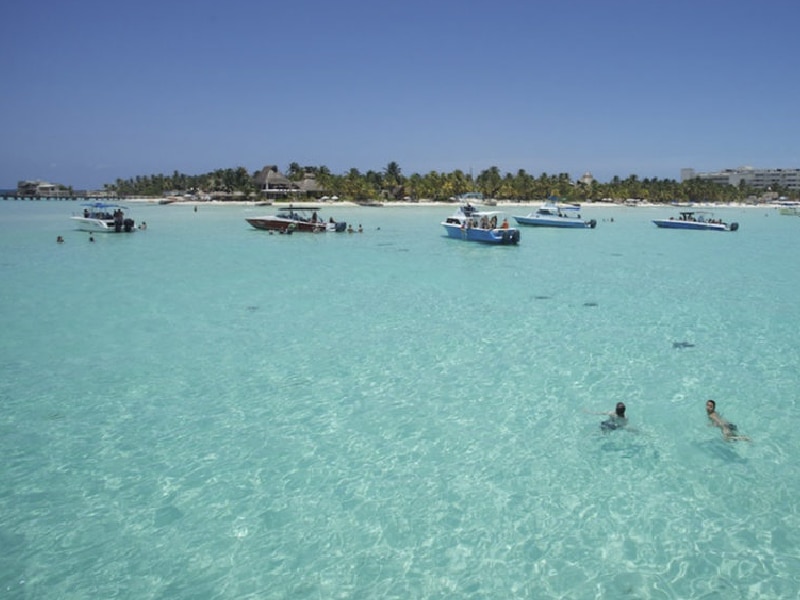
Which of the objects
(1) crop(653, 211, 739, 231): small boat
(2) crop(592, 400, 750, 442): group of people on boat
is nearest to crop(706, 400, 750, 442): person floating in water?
(2) crop(592, 400, 750, 442): group of people on boat

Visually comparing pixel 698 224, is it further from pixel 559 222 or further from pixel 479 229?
pixel 479 229

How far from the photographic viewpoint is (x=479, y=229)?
37.6 meters

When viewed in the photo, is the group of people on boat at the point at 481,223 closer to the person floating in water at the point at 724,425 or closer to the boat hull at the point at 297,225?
the boat hull at the point at 297,225

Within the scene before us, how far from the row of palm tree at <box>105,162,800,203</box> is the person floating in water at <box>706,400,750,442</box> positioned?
101959mm

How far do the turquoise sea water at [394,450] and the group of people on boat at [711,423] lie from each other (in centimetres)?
25

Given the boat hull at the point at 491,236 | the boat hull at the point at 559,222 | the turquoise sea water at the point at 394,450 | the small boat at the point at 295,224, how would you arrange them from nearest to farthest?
the turquoise sea water at the point at 394,450 → the boat hull at the point at 491,236 → the small boat at the point at 295,224 → the boat hull at the point at 559,222

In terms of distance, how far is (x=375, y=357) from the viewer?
42.1 ft

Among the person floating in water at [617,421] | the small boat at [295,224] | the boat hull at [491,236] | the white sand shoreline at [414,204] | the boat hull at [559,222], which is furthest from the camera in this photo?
the white sand shoreline at [414,204]

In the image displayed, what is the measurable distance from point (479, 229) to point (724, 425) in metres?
29.4

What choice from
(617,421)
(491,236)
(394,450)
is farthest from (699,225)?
(394,450)

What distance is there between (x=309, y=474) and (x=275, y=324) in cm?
867

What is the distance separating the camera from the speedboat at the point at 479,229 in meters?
36.6

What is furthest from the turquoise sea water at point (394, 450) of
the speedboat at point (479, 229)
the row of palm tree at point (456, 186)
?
the row of palm tree at point (456, 186)

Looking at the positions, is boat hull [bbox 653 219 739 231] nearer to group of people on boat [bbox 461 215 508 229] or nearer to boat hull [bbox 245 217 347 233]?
group of people on boat [bbox 461 215 508 229]
